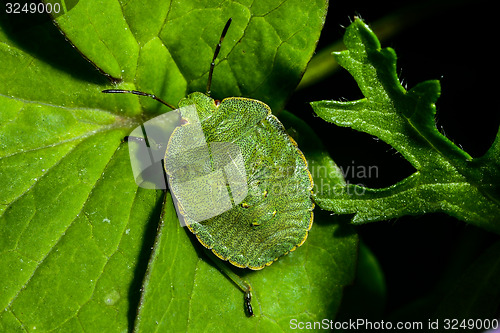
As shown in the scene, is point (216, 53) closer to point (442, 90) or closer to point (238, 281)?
point (238, 281)

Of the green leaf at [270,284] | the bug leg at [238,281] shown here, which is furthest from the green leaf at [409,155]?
the bug leg at [238,281]

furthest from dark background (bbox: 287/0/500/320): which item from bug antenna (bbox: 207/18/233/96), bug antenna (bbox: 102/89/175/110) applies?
bug antenna (bbox: 102/89/175/110)

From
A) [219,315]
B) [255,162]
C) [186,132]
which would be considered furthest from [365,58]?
[219,315]

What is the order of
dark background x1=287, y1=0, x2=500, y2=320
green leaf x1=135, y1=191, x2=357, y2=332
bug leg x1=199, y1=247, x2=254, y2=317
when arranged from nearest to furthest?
green leaf x1=135, y1=191, x2=357, y2=332, bug leg x1=199, y1=247, x2=254, y2=317, dark background x1=287, y1=0, x2=500, y2=320

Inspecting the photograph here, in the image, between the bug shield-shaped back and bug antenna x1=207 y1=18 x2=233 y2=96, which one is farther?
the bug shield-shaped back

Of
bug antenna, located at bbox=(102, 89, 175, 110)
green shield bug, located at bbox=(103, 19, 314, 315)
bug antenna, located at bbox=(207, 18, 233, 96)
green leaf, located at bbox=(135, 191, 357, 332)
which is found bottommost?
green leaf, located at bbox=(135, 191, 357, 332)

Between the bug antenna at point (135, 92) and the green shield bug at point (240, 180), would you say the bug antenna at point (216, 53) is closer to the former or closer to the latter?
the green shield bug at point (240, 180)

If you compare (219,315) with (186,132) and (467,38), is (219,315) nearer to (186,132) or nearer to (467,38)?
(186,132)

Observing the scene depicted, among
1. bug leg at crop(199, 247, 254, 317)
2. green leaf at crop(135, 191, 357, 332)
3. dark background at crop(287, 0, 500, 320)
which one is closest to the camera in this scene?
green leaf at crop(135, 191, 357, 332)

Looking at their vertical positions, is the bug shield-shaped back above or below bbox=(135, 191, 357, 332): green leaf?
above

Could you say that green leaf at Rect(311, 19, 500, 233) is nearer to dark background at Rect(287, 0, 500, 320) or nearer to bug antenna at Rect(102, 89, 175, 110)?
dark background at Rect(287, 0, 500, 320)
